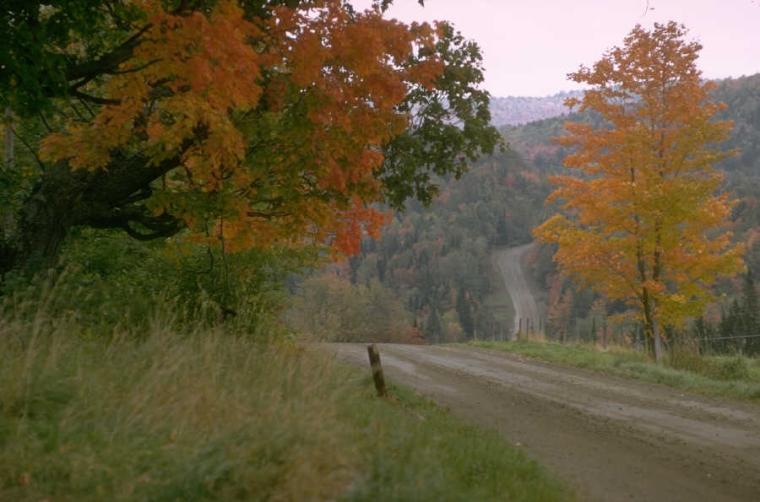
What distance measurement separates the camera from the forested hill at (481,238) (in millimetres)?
104875

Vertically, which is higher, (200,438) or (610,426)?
(200,438)

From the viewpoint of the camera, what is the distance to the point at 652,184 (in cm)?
1770

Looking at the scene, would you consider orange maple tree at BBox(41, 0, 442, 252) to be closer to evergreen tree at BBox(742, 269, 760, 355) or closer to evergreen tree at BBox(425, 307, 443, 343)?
evergreen tree at BBox(742, 269, 760, 355)

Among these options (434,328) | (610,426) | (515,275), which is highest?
(515,275)

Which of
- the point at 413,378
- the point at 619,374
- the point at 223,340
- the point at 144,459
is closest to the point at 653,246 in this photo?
the point at 619,374

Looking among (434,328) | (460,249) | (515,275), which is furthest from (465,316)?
(515,275)

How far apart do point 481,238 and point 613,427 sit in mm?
126273

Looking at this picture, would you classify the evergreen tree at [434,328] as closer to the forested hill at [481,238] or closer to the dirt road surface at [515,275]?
the forested hill at [481,238]

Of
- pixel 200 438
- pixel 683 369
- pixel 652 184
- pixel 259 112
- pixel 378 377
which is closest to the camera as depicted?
pixel 200 438

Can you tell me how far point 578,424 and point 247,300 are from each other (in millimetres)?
5248

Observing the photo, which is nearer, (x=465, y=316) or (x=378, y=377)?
(x=378, y=377)

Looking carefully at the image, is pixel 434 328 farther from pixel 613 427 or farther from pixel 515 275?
pixel 613 427

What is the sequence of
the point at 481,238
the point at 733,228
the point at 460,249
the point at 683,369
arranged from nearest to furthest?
the point at 683,369 → the point at 733,228 → the point at 460,249 → the point at 481,238

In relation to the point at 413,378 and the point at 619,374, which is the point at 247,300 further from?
the point at 619,374
